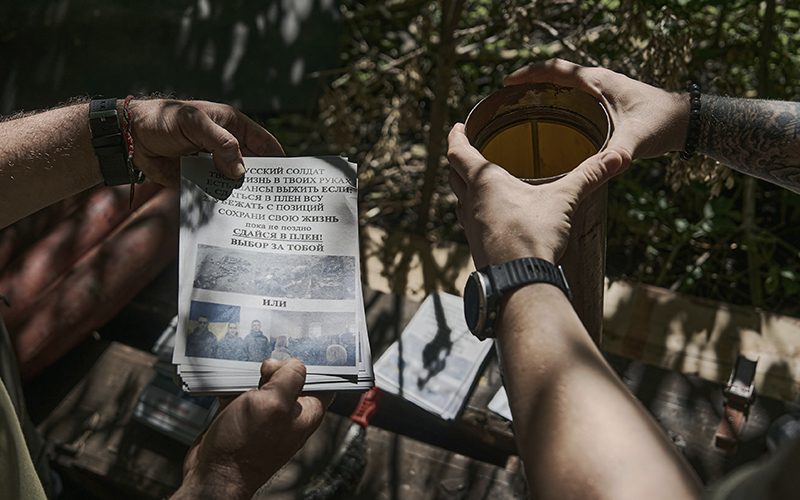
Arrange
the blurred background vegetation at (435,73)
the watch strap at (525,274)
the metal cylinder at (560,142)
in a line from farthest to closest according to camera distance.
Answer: the blurred background vegetation at (435,73) < the metal cylinder at (560,142) < the watch strap at (525,274)

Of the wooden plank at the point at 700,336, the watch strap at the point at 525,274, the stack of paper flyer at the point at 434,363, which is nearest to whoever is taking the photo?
the watch strap at the point at 525,274

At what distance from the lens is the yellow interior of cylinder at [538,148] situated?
123cm

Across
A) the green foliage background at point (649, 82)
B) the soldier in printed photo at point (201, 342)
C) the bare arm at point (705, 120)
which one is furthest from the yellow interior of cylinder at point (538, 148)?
the green foliage background at point (649, 82)

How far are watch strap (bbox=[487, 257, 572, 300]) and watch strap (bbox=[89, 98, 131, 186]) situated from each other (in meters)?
1.14

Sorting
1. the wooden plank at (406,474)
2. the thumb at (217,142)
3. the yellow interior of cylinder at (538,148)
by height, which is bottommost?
the wooden plank at (406,474)

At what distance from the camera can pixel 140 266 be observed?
225cm

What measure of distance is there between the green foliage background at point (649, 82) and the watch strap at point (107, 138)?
135 cm

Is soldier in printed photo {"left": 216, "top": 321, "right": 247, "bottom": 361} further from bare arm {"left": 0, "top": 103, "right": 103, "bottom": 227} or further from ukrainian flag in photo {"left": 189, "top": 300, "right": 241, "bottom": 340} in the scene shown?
bare arm {"left": 0, "top": 103, "right": 103, "bottom": 227}

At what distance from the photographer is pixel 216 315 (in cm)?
134

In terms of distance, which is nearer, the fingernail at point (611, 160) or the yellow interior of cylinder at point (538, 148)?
the fingernail at point (611, 160)

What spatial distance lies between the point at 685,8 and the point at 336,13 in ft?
8.02

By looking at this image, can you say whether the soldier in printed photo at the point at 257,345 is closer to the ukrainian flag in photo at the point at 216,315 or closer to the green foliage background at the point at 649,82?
the ukrainian flag in photo at the point at 216,315

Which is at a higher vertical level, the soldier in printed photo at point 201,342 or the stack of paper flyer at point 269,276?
the stack of paper flyer at point 269,276

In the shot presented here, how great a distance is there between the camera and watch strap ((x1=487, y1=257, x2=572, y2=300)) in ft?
3.05
